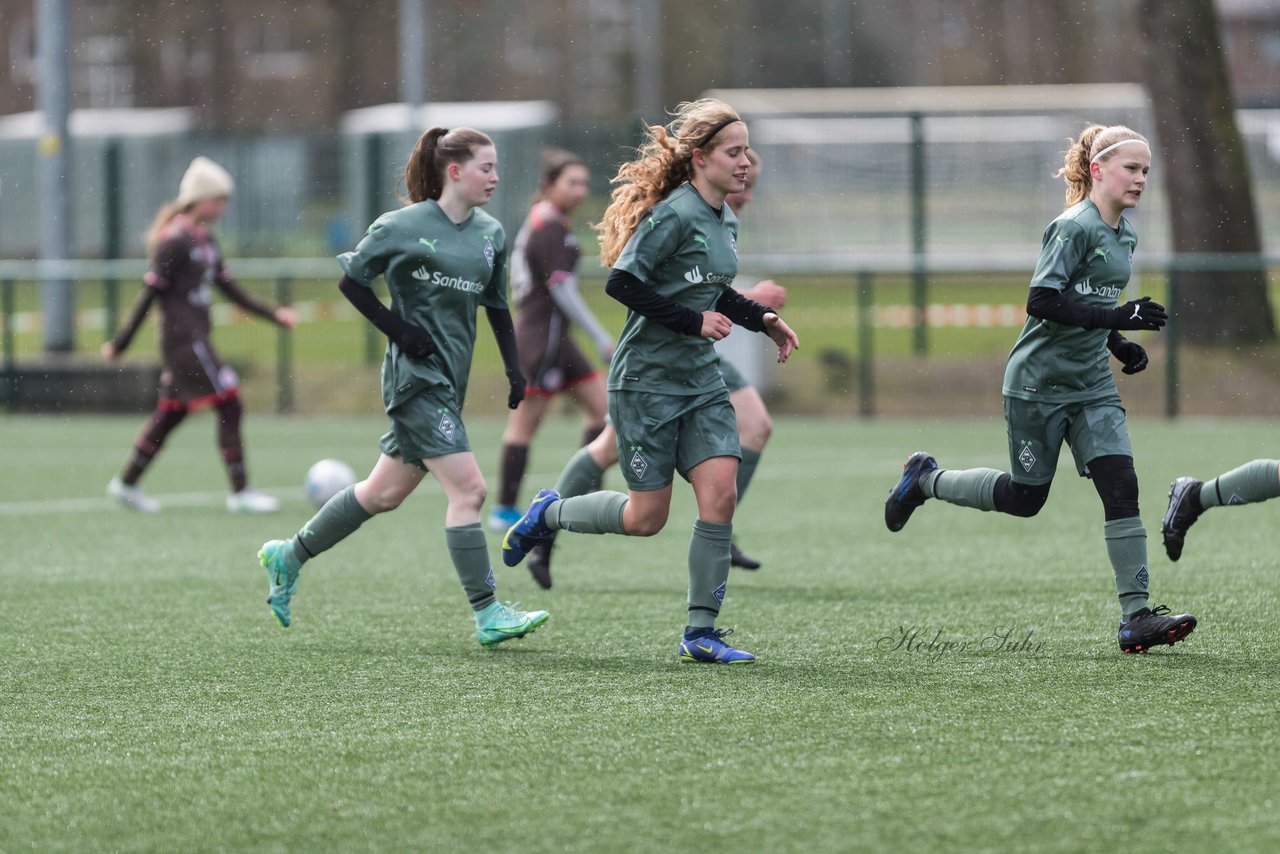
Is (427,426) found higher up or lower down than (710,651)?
higher up

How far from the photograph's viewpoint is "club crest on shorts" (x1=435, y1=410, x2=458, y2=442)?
689cm

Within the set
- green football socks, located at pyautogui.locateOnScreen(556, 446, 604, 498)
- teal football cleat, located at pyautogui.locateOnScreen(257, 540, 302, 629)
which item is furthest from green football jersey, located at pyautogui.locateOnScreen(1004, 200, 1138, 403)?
teal football cleat, located at pyautogui.locateOnScreen(257, 540, 302, 629)

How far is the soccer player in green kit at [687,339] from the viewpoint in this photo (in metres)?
6.45

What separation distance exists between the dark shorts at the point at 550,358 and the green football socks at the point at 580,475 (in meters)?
1.93

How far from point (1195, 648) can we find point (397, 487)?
2766mm

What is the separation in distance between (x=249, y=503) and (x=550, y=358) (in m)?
2.52

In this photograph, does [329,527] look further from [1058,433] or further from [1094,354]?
[1094,354]

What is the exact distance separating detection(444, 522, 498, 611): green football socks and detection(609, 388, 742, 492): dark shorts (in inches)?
24.9

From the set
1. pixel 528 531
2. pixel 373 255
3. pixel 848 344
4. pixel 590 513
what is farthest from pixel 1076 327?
pixel 848 344

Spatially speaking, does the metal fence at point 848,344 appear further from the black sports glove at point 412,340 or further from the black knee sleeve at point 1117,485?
the black sports glove at point 412,340

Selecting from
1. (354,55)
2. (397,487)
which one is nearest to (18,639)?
(397,487)

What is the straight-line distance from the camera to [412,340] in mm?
6746

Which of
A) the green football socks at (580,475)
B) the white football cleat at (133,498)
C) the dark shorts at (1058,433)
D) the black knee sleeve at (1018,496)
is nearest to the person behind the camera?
the dark shorts at (1058,433)

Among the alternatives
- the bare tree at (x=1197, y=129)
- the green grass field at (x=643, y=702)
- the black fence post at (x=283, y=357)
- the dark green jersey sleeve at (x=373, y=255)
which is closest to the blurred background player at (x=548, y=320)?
the green grass field at (x=643, y=702)
